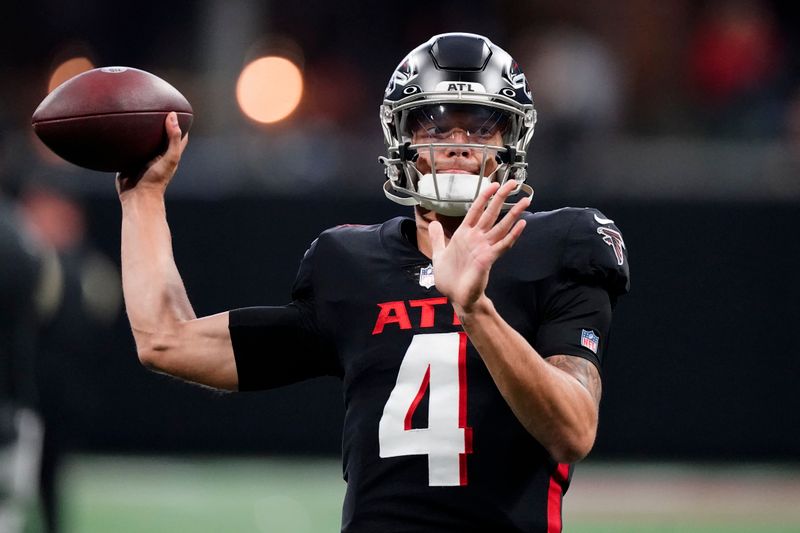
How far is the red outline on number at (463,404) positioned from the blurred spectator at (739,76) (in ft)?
24.5

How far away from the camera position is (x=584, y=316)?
126 inches

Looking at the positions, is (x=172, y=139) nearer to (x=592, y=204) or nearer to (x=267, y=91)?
(x=592, y=204)

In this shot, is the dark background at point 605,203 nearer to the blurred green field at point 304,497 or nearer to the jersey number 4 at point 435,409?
the blurred green field at point 304,497

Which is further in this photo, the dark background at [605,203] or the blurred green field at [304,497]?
the dark background at [605,203]

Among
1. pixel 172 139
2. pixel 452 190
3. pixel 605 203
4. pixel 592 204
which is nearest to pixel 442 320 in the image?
pixel 452 190

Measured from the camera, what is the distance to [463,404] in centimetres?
314

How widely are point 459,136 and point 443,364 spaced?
0.53 m

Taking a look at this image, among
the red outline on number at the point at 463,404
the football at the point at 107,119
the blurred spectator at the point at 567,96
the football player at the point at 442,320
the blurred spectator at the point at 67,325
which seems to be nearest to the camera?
the football player at the point at 442,320

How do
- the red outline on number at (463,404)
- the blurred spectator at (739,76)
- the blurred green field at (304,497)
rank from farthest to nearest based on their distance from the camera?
the blurred spectator at (739,76), the blurred green field at (304,497), the red outline on number at (463,404)

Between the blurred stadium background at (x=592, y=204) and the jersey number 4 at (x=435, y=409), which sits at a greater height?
the jersey number 4 at (x=435, y=409)

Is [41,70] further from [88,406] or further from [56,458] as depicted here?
[56,458]

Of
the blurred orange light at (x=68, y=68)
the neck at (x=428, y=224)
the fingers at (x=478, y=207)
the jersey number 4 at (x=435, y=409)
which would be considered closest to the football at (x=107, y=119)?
the neck at (x=428, y=224)

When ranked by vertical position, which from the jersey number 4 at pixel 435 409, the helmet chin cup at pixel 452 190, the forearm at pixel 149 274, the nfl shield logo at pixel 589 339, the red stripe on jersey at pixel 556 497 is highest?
the helmet chin cup at pixel 452 190

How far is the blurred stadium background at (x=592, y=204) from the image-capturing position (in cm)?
1015
